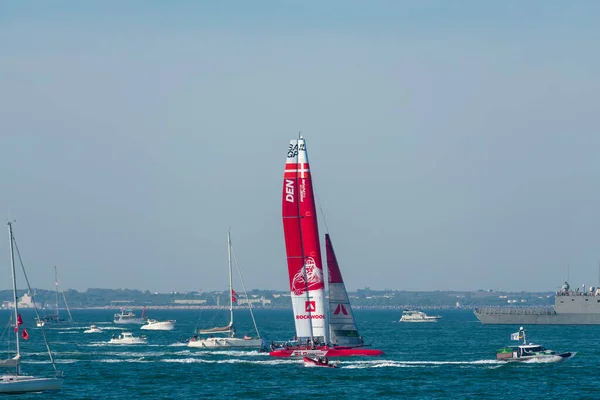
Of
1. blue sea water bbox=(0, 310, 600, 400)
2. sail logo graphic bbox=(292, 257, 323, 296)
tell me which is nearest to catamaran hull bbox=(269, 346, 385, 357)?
blue sea water bbox=(0, 310, 600, 400)

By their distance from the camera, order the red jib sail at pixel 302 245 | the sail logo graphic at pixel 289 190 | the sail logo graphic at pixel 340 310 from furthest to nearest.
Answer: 1. the sail logo graphic at pixel 340 310
2. the red jib sail at pixel 302 245
3. the sail logo graphic at pixel 289 190

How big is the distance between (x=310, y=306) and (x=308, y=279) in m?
2.00

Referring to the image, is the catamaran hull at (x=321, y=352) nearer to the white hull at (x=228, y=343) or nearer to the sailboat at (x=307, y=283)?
the sailboat at (x=307, y=283)

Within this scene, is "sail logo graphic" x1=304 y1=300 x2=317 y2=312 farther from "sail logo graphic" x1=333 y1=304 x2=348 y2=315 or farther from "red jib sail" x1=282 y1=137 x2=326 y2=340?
"sail logo graphic" x1=333 y1=304 x2=348 y2=315

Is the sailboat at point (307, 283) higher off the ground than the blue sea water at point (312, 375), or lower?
higher

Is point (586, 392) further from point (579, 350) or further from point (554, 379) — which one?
point (579, 350)

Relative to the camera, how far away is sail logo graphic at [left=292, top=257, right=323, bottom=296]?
78.0 meters

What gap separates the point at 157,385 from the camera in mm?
68812

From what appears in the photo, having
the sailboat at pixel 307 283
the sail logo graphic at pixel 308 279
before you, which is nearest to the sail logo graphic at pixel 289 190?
the sailboat at pixel 307 283

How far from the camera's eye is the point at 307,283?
258 ft

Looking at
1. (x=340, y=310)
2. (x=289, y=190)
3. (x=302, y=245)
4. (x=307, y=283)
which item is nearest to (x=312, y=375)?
(x=307, y=283)

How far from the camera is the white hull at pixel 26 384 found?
197ft

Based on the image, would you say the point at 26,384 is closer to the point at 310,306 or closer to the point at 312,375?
the point at 312,375

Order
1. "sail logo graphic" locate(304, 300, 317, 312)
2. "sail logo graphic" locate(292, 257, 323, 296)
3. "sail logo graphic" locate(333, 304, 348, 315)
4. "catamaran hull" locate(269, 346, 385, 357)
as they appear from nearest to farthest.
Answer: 1. "sail logo graphic" locate(292, 257, 323, 296)
2. "catamaran hull" locate(269, 346, 385, 357)
3. "sail logo graphic" locate(304, 300, 317, 312)
4. "sail logo graphic" locate(333, 304, 348, 315)
